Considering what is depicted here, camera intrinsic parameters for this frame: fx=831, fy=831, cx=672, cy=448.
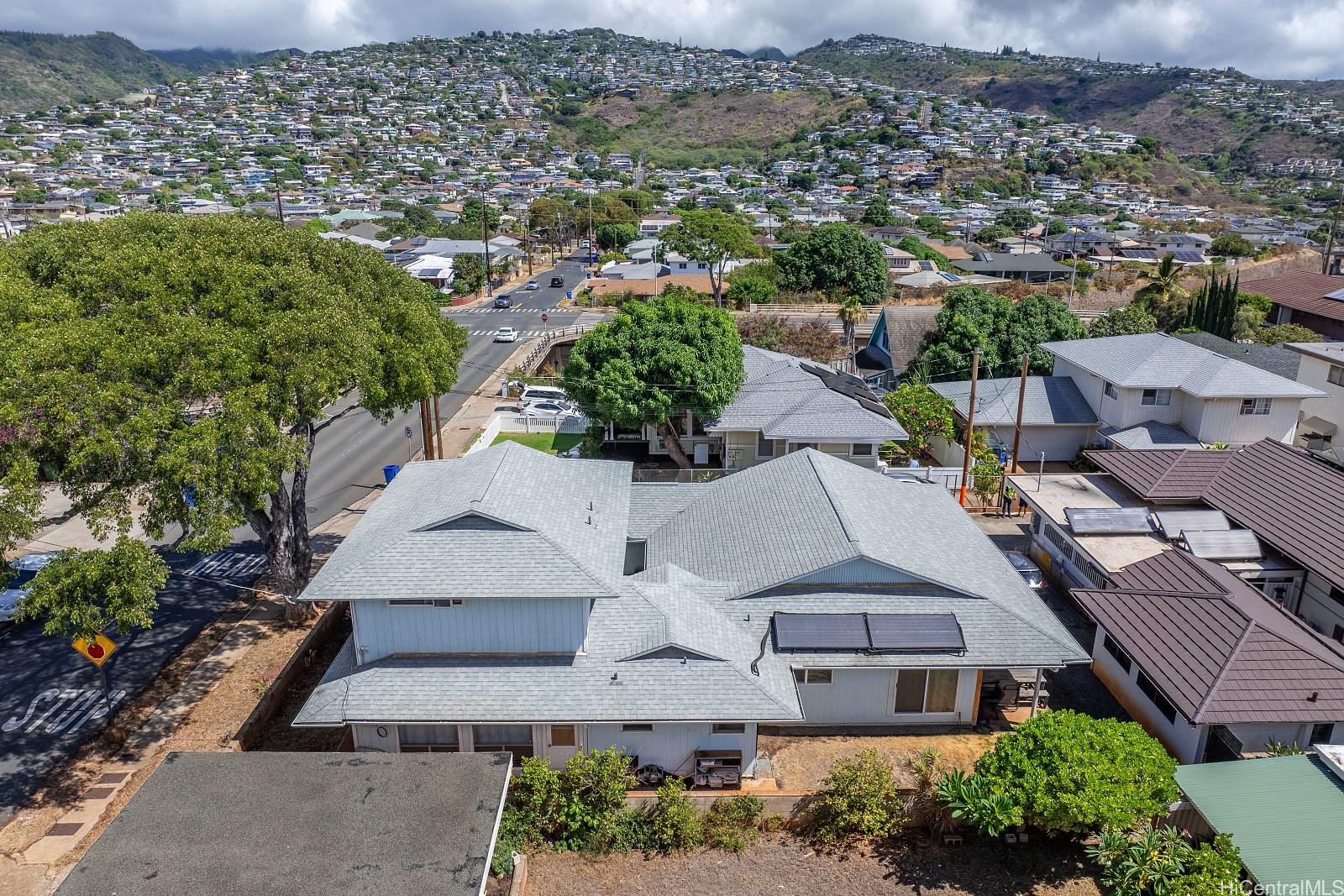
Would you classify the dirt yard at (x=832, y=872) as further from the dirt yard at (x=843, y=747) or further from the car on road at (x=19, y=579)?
the car on road at (x=19, y=579)

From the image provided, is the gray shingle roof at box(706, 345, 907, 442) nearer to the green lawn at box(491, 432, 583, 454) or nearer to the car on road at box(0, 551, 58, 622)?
the green lawn at box(491, 432, 583, 454)

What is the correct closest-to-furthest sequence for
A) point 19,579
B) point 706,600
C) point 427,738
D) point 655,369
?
point 427,738
point 706,600
point 19,579
point 655,369

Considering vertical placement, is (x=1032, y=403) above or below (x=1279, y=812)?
above

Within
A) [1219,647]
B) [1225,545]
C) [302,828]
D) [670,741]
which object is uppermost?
[1225,545]

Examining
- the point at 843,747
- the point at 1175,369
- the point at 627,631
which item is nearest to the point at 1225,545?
the point at 843,747

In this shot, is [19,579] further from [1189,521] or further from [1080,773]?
[1189,521]

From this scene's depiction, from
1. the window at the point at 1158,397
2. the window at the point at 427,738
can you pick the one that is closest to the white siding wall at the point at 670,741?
the window at the point at 427,738

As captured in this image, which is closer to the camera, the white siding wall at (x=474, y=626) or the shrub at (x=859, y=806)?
the shrub at (x=859, y=806)
